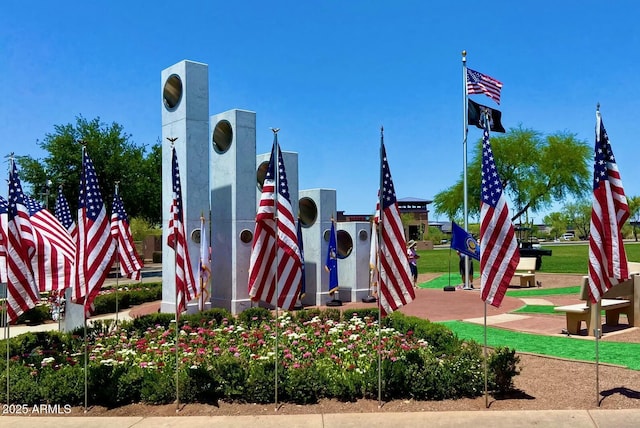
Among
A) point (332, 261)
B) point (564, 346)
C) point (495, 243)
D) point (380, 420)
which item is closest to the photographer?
point (380, 420)

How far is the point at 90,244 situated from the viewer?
8.30 m

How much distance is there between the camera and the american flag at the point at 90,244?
8.22 m

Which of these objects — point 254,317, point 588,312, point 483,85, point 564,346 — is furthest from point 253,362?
point 483,85

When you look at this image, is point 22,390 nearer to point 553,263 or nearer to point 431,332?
point 431,332

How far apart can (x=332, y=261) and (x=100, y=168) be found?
80.2 feet

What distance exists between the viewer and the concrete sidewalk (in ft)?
22.3

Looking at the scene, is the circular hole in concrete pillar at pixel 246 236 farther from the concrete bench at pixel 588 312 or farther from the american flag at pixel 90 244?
the concrete bench at pixel 588 312

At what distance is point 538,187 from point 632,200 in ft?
259

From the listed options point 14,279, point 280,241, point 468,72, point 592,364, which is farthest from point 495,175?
point 468,72

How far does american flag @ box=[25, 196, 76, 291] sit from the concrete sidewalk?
4043mm

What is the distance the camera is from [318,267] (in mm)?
19781

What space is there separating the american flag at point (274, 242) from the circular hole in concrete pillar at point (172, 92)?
31.4 ft

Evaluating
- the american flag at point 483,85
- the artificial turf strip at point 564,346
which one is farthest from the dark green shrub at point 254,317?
the american flag at point 483,85

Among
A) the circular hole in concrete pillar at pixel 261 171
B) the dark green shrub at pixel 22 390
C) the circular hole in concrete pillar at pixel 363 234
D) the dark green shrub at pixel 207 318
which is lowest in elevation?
the dark green shrub at pixel 22 390
